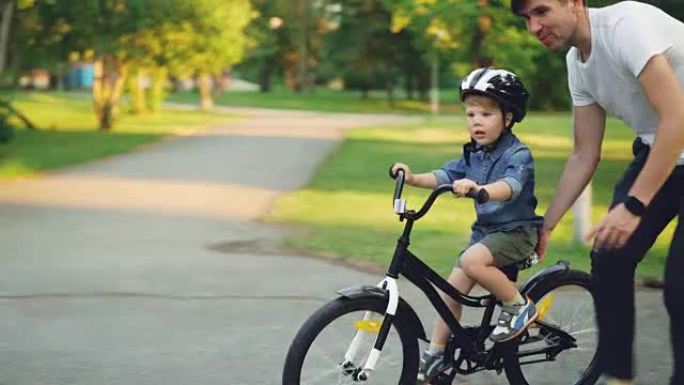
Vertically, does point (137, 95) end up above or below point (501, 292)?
below

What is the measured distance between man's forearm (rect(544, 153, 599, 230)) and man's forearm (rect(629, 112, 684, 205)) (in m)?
0.67

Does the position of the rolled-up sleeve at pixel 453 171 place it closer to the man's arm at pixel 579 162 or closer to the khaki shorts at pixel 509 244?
the khaki shorts at pixel 509 244

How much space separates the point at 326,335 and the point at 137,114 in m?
36.0

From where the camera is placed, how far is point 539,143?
80.8 feet

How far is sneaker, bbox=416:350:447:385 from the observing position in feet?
14.1

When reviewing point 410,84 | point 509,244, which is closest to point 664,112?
point 509,244

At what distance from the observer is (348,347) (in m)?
4.12

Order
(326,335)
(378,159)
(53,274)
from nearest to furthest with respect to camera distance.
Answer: (326,335)
(53,274)
(378,159)

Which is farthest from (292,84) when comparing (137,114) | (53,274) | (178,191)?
(53,274)

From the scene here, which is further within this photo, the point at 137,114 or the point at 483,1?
the point at 137,114

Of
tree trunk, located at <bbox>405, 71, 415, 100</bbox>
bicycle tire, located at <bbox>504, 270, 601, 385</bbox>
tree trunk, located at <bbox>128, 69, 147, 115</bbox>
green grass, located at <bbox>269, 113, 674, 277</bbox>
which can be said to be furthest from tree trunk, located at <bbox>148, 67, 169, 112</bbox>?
bicycle tire, located at <bbox>504, 270, 601, 385</bbox>

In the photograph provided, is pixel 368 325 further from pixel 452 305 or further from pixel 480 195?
pixel 480 195

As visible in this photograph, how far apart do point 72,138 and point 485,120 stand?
2176 centimetres

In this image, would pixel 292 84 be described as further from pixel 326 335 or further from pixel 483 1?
pixel 326 335
